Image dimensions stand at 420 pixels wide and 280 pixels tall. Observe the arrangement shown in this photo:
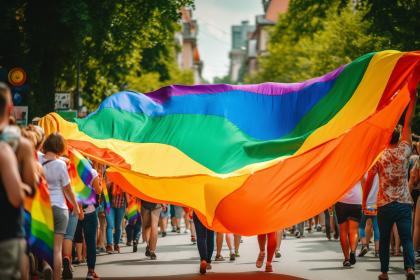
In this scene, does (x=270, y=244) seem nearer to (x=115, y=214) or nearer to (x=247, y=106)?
(x=247, y=106)

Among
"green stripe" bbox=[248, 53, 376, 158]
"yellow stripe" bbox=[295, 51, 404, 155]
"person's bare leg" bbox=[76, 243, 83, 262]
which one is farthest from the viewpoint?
"person's bare leg" bbox=[76, 243, 83, 262]

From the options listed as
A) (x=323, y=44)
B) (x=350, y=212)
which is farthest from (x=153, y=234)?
(x=323, y=44)

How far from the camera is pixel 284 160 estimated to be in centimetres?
1148

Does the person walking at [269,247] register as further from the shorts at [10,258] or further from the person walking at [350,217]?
the shorts at [10,258]

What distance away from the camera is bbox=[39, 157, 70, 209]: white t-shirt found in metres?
10.3

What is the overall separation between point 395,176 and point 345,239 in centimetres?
269

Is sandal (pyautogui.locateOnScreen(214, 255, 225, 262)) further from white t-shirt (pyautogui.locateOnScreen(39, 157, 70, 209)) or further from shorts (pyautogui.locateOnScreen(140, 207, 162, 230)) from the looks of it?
white t-shirt (pyautogui.locateOnScreen(39, 157, 70, 209))

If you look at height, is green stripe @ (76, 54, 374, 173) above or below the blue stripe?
below

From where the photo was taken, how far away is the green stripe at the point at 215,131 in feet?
40.3

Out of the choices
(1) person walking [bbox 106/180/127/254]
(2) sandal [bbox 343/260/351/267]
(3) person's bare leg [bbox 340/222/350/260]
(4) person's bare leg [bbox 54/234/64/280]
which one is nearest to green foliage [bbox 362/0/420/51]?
(1) person walking [bbox 106/180/127/254]

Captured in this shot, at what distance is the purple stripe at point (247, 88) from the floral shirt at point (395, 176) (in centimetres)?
192

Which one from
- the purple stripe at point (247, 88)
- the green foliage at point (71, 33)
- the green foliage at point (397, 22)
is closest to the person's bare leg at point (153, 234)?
the purple stripe at point (247, 88)

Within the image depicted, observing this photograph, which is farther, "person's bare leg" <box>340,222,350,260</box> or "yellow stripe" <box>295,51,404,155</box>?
"person's bare leg" <box>340,222,350,260</box>

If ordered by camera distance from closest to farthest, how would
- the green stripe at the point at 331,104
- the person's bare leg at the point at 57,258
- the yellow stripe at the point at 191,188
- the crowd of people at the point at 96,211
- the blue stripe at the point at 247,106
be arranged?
1. the crowd of people at the point at 96,211
2. the person's bare leg at the point at 57,258
3. the yellow stripe at the point at 191,188
4. the green stripe at the point at 331,104
5. the blue stripe at the point at 247,106
